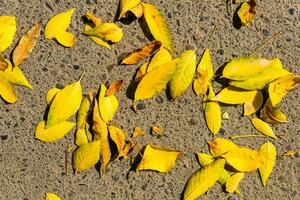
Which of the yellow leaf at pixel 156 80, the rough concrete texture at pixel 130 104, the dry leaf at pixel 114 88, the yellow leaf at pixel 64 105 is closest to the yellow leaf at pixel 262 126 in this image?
the rough concrete texture at pixel 130 104

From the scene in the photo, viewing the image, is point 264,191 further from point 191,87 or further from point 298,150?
point 191,87

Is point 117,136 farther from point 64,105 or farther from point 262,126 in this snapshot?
point 262,126

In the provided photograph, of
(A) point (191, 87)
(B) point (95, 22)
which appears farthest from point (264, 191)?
(B) point (95, 22)

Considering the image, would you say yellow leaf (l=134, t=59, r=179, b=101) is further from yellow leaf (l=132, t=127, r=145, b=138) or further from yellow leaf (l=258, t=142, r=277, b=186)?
yellow leaf (l=258, t=142, r=277, b=186)

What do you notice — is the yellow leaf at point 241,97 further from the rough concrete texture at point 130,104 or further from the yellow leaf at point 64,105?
the yellow leaf at point 64,105

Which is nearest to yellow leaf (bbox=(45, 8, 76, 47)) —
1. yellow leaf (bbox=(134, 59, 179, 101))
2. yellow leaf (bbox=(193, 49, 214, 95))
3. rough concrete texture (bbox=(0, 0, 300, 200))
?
rough concrete texture (bbox=(0, 0, 300, 200))

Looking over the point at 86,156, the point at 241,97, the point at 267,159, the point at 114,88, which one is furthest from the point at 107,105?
the point at 267,159
